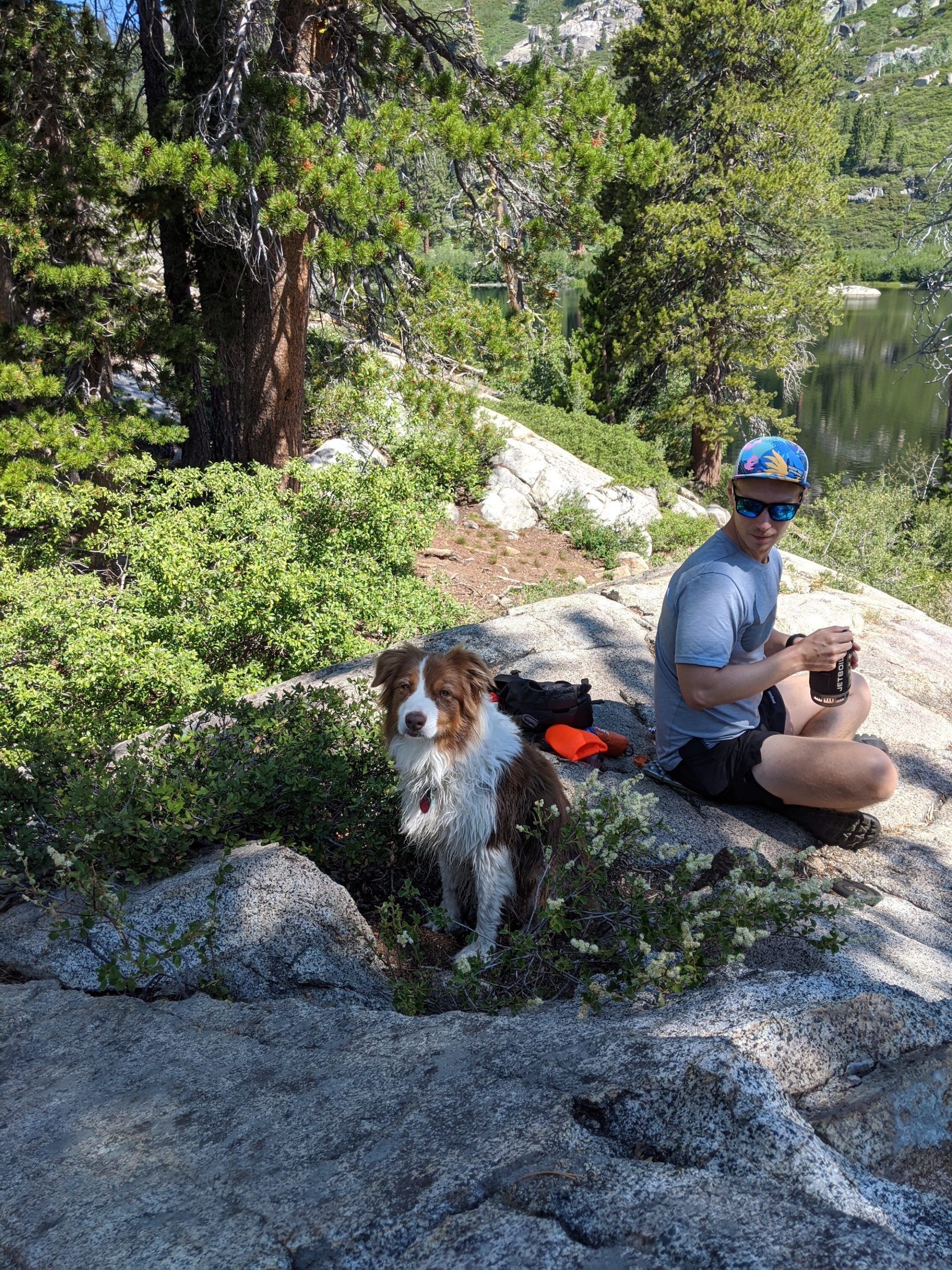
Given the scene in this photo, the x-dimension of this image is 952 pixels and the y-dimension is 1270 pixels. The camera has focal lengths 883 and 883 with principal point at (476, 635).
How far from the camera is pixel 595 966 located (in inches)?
112

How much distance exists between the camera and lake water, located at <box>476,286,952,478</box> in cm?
2917

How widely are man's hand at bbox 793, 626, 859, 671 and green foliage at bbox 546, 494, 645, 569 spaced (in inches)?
330

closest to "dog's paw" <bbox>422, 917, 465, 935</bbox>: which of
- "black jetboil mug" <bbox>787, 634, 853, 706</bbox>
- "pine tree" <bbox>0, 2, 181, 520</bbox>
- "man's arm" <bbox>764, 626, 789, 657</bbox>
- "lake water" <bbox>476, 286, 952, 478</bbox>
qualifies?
"black jetboil mug" <bbox>787, 634, 853, 706</bbox>

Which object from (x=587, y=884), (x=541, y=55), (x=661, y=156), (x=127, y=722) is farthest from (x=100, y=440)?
(x=587, y=884)

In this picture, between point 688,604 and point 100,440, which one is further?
point 100,440

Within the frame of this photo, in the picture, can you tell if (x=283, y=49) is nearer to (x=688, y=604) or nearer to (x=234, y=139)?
(x=234, y=139)

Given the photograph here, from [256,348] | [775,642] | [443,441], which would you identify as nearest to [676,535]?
[443,441]


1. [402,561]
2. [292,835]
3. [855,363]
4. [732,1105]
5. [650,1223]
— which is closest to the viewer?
[650,1223]

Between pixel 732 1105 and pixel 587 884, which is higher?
pixel 732 1105

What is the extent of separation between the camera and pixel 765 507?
3.91 m

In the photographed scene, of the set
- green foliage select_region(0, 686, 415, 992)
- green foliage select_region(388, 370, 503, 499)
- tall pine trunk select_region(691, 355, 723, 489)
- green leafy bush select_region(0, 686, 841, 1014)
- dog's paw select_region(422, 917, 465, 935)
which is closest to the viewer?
green leafy bush select_region(0, 686, 841, 1014)

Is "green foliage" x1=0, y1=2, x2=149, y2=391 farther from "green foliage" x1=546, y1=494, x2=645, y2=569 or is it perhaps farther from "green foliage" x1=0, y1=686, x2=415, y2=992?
"green foliage" x1=546, y1=494, x2=645, y2=569

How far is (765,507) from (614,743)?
1.45 meters

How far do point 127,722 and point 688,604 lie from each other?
3558 millimetres
